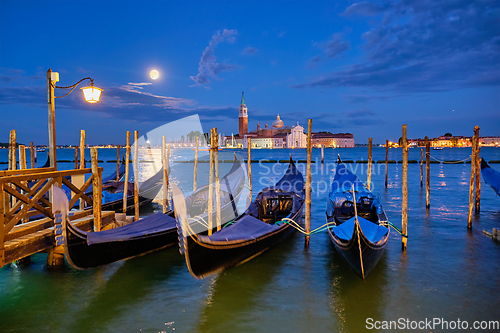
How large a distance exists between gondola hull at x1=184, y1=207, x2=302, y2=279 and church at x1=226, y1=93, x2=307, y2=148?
80606 millimetres

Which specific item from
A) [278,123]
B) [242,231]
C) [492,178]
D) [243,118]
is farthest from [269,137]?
[242,231]

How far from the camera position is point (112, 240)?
3818 mm

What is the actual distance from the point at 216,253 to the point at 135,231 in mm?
1354

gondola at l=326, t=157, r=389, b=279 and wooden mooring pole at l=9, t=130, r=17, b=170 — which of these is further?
wooden mooring pole at l=9, t=130, r=17, b=170

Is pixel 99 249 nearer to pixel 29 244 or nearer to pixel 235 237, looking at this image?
pixel 29 244

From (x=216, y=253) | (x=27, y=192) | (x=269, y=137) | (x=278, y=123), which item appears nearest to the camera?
(x=216, y=253)

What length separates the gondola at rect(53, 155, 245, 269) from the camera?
11.2 ft

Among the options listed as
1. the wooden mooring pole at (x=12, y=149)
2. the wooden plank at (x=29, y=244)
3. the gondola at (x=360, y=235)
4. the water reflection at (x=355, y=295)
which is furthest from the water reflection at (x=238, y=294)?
the wooden mooring pole at (x=12, y=149)

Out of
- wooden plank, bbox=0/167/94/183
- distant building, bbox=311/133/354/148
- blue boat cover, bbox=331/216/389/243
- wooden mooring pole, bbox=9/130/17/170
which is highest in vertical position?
distant building, bbox=311/133/354/148

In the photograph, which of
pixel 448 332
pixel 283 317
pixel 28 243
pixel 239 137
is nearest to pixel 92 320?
pixel 28 243

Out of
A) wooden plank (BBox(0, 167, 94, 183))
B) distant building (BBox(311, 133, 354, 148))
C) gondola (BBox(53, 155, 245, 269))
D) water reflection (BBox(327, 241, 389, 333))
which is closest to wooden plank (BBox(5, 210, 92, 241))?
gondola (BBox(53, 155, 245, 269))

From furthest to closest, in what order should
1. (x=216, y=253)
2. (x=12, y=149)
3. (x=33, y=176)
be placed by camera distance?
(x=12, y=149)
(x=216, y=253)
(x=33, y=176)

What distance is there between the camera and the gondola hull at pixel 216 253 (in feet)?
10.8

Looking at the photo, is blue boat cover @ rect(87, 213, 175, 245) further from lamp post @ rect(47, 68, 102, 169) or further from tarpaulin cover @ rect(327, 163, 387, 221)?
tarpaulin cover @ rect(327, 163, 387, 221)
